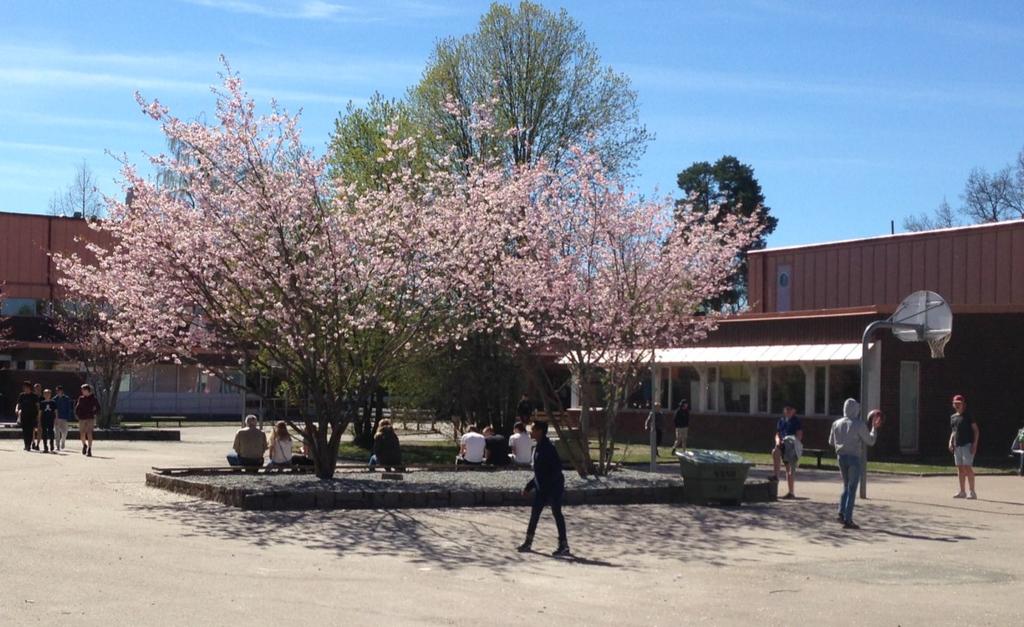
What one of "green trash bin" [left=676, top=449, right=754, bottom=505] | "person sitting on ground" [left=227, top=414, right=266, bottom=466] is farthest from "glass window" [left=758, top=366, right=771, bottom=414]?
"person sitting on ground" [left=227, top=414, right=266, bottom=466]

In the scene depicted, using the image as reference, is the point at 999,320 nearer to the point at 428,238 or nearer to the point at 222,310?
the point at 428,238

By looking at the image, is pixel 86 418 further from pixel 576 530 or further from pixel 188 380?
pixel 188 380

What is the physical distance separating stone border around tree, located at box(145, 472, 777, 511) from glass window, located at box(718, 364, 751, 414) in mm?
21293

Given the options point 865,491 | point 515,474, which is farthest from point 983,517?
point 515,474

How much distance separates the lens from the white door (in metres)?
37.2

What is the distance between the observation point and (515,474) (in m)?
24.0

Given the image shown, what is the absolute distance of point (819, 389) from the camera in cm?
4056

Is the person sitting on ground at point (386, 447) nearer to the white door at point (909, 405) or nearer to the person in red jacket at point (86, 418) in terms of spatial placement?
the person in red jacket at point (86, 418)

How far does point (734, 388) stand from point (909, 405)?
25.5ft

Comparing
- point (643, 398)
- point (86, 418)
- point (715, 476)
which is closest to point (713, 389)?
point (643, 398)

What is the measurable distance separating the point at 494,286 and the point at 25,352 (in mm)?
40975

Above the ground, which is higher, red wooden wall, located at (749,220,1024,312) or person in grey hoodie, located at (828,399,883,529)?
red wooden wall, located at (749,220,1024,312)

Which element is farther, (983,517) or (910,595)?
(983,517)

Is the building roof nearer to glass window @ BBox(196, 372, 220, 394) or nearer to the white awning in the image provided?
the white awning
